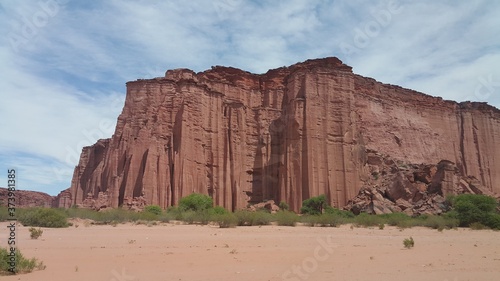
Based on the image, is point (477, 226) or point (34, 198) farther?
point (34, 198)

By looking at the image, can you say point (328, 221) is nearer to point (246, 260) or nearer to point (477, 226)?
point (477, 226)

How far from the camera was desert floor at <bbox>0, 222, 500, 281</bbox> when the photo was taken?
9148 mm

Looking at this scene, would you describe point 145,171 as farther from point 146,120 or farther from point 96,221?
point 96,221

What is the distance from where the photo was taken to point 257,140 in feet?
192

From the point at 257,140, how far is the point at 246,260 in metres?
47.5

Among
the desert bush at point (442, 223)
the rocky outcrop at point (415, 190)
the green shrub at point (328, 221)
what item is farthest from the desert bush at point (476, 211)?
the green shrub at point (328, 221)

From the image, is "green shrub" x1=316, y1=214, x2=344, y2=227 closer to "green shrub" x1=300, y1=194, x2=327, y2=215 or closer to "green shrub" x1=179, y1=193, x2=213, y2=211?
"green shrub" x1=179, y1=193, x2=213, y2=211

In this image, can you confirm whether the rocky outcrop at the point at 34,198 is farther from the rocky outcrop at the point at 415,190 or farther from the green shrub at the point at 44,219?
the green shrub at the point at 44,219

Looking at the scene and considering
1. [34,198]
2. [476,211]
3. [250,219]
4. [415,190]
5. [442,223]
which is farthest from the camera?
[34,198]

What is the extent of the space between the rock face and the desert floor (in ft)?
104

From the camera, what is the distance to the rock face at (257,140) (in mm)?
48312

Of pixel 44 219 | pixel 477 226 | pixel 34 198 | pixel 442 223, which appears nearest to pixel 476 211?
pixel 477 226

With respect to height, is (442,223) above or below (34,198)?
below

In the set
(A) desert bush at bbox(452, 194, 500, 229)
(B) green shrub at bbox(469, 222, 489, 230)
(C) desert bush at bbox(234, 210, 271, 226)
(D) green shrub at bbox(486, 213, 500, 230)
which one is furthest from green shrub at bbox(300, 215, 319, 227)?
(D) green shrub at bbox(486, 213, 500, 230)
